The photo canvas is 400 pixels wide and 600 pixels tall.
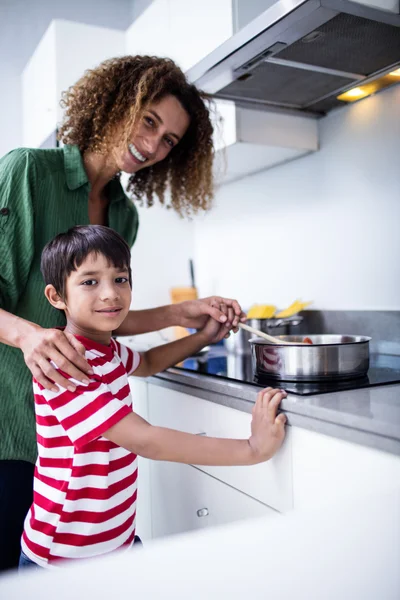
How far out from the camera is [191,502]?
48.7 inches

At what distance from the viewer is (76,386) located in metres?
0.90

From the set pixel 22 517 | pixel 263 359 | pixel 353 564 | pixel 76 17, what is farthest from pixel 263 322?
pixel 76 17

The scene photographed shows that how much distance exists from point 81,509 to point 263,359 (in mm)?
450

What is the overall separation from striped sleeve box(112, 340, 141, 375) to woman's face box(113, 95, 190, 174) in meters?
0.43

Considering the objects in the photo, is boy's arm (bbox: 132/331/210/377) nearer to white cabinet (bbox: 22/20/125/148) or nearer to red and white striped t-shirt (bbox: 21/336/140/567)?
red and white striped t-shirt (bbox: 21/336/140/567)

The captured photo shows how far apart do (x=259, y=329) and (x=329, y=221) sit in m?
0.43

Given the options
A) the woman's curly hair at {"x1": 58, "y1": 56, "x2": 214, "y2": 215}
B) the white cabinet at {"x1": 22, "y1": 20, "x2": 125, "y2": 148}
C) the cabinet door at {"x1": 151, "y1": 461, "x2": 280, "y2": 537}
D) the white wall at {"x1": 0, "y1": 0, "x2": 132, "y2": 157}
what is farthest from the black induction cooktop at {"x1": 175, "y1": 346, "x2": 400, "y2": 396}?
the white wall at {"x1": 0, "y1": 0, "x2": 132, "y2": 157}

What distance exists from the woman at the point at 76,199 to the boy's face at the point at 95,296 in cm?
10

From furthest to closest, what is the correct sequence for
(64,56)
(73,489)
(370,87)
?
(64,56), (370,87), (73,489)

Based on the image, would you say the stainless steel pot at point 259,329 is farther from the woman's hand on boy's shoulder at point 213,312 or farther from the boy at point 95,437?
the boy at point 95,437

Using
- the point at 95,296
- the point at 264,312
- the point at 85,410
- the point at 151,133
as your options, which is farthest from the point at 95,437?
the point at 264,312

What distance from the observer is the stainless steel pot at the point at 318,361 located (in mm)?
1047

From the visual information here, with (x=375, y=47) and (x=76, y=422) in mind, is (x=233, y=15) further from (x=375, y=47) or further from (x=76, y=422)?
(x=76, y=422)

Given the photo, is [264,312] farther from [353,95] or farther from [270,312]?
[353,95]
